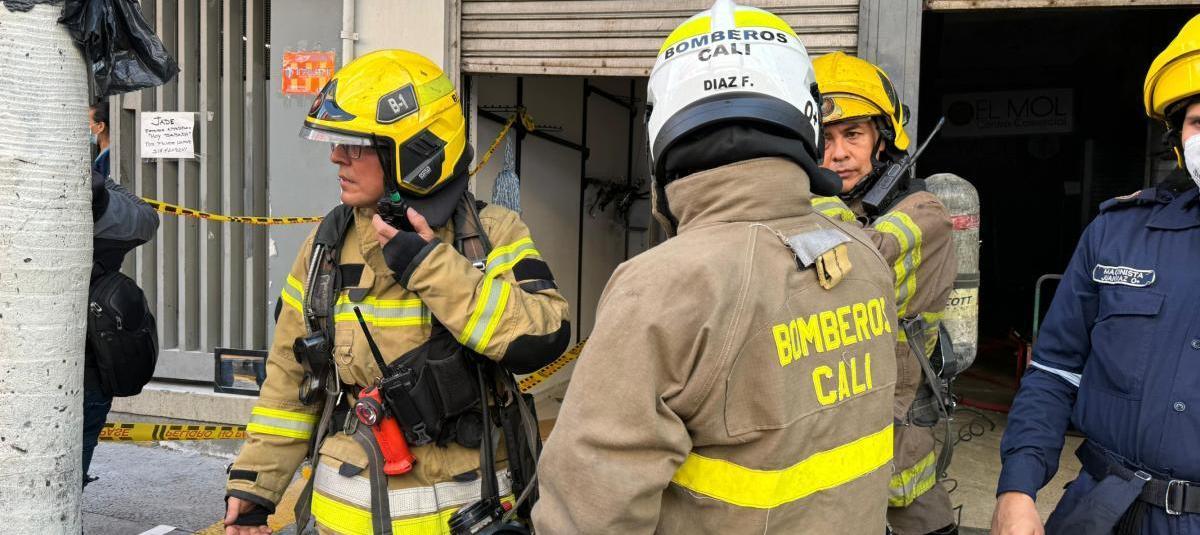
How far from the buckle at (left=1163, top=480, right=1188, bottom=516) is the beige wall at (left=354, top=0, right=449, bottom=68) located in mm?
4075

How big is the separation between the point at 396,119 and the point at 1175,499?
2033mm

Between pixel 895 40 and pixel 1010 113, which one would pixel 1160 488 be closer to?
pixel 895 40

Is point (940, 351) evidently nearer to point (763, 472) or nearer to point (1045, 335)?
point (1045, 335)

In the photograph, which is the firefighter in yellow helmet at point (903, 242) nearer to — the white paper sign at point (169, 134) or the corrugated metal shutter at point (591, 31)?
the corrugated metal shutter at point (591, 31)

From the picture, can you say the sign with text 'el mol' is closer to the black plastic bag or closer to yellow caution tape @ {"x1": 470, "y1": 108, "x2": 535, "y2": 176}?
yellow caution tape @ {"x1": 470, "y1": 108, "x2": 535, "y2": 176}

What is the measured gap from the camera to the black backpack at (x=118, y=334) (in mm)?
3242

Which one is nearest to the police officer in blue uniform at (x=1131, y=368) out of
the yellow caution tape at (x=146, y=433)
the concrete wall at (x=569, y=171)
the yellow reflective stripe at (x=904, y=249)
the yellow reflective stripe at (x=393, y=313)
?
the yellow reflective stripe at (x=904, y=249)

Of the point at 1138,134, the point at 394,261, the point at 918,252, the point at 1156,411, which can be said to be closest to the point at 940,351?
the point at 918,252

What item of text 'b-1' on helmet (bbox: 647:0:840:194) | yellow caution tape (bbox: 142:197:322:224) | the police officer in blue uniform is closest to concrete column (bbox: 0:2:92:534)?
text 'b-1' on helmet (bbox: 647:0:840:194)

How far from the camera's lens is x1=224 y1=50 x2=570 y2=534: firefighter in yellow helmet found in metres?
2.23

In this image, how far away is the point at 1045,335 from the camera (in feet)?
6.83

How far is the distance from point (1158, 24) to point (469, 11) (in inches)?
266

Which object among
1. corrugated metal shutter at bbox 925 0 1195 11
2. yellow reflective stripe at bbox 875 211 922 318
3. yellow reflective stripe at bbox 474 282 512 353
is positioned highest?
corrugated metal shutter at bbox 925 0 1195 11

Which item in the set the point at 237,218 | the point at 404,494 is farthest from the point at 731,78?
the point at 237,218
